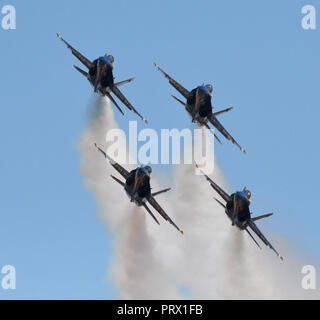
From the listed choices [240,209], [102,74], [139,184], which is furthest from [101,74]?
[240,209]

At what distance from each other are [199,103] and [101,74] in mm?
18282

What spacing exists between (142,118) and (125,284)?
97.3 feet

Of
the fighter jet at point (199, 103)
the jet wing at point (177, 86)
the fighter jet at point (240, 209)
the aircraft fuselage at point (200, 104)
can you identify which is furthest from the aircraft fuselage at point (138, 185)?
the jet wing at point (177, 86)

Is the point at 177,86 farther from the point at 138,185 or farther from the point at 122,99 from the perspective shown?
the point at 138,185

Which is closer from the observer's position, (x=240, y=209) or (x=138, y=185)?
(x=138, y=185)

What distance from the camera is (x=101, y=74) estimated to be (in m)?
162

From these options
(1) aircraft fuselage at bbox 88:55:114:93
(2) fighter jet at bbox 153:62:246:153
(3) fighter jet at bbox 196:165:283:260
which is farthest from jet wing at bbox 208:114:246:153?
(1) aircraft fuselage at bbox 88:55:114:93

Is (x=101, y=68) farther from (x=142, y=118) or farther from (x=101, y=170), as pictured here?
(x=101, y=170)

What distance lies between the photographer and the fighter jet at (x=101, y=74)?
6339 inches

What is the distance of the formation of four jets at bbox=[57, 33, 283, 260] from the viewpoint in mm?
153375

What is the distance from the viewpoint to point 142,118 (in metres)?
165

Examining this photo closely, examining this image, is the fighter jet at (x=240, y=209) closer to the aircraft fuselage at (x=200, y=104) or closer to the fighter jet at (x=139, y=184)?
the fighter jet at (x=139, y=184)
